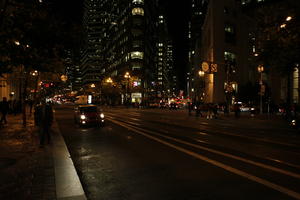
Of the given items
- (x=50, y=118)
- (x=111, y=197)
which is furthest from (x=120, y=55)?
(x=111, y=197)

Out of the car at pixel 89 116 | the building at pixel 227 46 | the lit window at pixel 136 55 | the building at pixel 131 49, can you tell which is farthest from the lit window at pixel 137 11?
the car at pixel 89 116

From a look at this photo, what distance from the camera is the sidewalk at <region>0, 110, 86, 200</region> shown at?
5498mm

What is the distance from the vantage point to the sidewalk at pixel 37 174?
5.50 m

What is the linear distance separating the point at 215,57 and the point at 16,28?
63635 mm

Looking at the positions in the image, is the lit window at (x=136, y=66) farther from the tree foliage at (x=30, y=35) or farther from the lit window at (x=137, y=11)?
the tree foliage at (x=30, y=35)

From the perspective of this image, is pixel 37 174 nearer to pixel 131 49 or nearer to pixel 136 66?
pixel 136 66

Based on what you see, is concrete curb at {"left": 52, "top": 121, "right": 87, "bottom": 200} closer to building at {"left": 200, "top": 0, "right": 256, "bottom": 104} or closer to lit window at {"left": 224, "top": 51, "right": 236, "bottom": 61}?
building at {"left": 200, "top": 0, "right": 256, "bottom": 104}

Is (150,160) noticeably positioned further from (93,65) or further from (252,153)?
(93,65)

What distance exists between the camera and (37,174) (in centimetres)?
687

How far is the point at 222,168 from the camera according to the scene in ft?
25.7

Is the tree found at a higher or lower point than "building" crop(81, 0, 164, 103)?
lower

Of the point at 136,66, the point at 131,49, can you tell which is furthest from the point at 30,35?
the point at 131,49

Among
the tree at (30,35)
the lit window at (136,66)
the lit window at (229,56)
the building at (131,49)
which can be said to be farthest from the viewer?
the lit window at (136,66)

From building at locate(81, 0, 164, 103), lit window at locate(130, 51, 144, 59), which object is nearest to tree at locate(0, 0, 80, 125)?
building at locate(81, 0, 164, 103)
